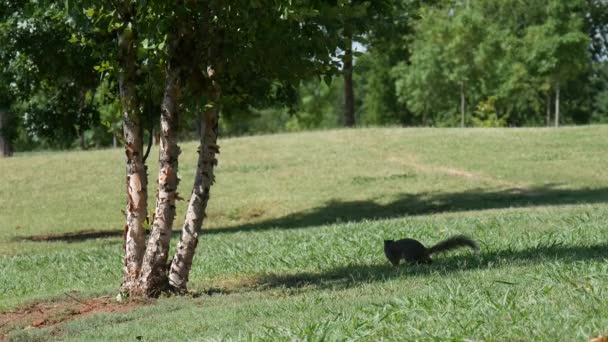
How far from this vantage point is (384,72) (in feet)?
225

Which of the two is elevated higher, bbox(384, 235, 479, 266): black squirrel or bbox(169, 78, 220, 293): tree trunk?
bbox(169, 78, 220, 293): tree trunk

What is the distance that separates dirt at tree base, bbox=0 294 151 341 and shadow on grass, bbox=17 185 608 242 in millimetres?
11489

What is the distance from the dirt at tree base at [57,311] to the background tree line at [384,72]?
2118mm

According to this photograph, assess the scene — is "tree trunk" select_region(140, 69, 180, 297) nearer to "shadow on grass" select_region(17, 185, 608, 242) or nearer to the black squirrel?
the black squirrel

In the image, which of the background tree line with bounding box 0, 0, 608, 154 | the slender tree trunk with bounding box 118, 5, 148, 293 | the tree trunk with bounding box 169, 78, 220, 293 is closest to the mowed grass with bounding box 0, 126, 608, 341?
the tree trunk with bounding box 169, 78, 220, 293

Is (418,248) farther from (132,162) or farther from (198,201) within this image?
(132,162)

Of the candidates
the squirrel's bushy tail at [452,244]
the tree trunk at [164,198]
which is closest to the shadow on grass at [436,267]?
the squirrel's bushy tail at [452,244]

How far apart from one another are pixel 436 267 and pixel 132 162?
12.2 ft

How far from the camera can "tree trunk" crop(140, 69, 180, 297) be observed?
402 inches

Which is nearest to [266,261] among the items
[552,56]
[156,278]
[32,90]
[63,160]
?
[156,278]

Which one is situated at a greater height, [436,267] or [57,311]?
[436,267]

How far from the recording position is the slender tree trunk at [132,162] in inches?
418

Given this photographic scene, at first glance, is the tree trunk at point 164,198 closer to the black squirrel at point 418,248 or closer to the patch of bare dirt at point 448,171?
the black squirrel at point 418,248

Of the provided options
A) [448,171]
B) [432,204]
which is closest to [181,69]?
[432,204]
